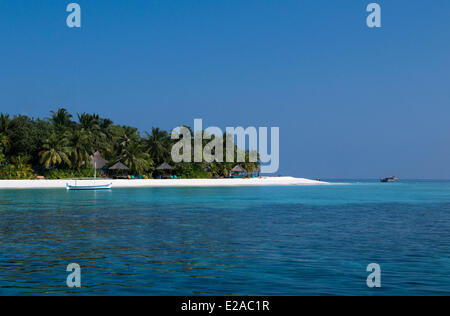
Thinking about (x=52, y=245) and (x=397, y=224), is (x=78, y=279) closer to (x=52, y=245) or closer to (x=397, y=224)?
(x=52, y=245)

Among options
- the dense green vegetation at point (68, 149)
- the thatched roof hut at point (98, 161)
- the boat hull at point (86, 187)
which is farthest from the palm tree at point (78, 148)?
the boat hull at point (86, 187)

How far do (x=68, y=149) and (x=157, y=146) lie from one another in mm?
18618

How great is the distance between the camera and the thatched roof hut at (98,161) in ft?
269

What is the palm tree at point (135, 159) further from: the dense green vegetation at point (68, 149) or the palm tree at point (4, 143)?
the palm tree at point (4, 143)

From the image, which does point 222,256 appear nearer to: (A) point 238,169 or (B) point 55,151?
(B) point 55,151

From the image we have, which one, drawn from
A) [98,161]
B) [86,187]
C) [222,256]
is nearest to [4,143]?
[98,161]

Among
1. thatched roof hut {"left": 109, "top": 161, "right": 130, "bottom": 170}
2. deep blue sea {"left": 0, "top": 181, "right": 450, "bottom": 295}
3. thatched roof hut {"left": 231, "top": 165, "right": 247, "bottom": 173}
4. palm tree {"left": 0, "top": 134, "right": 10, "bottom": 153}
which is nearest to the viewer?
deep blue sea {"left": 0, "top": 181, "right": 450, "bottom": 295}

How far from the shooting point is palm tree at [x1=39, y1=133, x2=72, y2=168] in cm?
7062

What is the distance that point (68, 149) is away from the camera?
237 ft

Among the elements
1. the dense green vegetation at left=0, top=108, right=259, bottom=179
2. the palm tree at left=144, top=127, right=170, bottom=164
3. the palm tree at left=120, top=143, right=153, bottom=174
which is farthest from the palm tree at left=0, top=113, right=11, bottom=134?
the palm tree at left=144, top=127, right=170, bottom=164

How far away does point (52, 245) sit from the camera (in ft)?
52.9

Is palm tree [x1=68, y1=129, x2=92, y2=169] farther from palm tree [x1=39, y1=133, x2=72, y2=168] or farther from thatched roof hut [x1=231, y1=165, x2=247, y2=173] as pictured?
thatched roof hut [x1=231, y1=165, x2=247, y2=173]
